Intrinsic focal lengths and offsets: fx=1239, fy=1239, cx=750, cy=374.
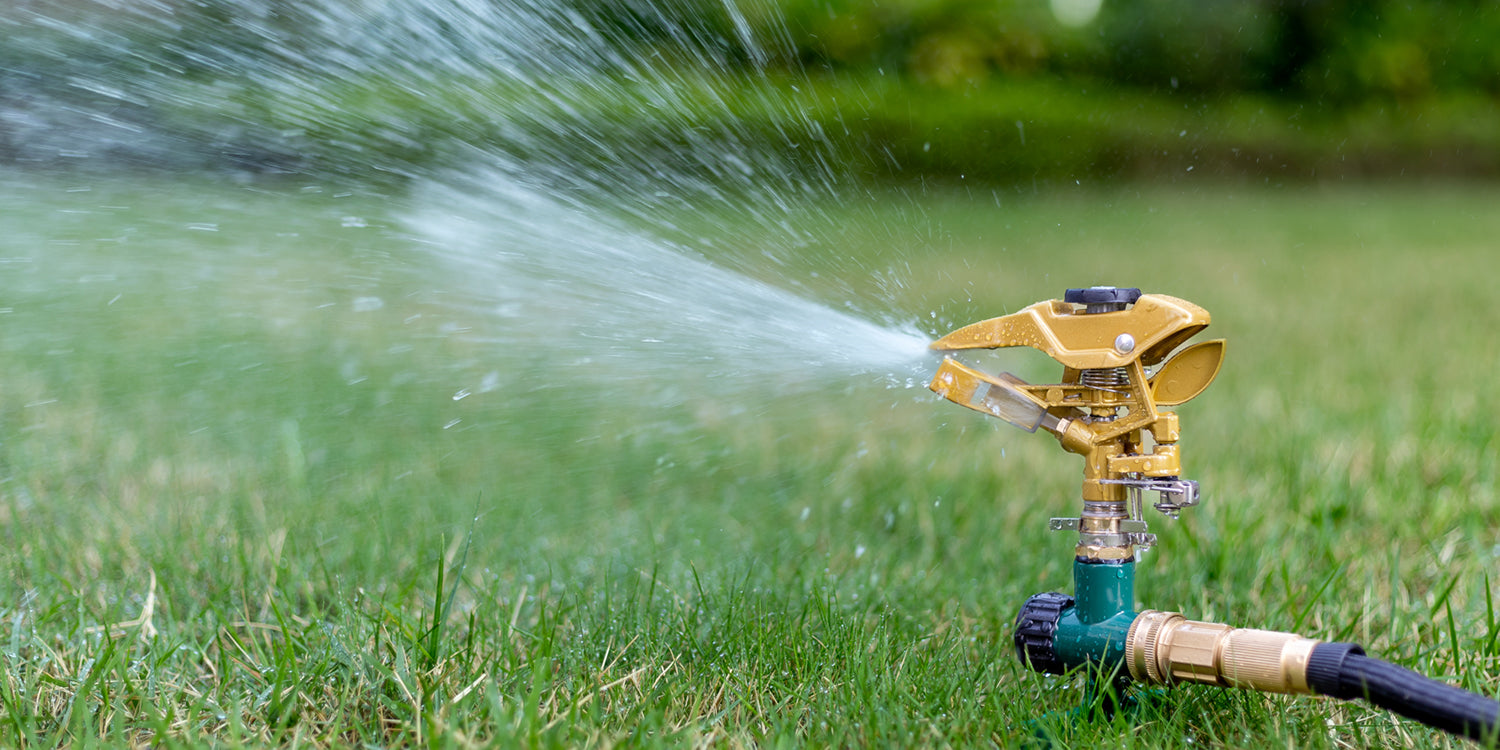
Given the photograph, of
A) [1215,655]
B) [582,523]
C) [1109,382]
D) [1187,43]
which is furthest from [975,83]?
[1215,655]

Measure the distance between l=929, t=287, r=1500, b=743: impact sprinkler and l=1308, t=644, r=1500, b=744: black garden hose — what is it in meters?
0.03

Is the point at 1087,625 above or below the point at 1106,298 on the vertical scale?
below

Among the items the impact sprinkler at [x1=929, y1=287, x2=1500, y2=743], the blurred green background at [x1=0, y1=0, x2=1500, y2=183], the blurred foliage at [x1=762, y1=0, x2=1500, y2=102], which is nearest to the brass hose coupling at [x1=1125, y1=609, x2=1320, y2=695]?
the impact sprinkler at [x1=929, y1=287, x2=1500, y2=743]

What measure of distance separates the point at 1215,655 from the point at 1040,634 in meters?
0.19

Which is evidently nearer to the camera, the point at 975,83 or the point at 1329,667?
the point at 1329,667

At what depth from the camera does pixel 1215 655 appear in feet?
3.97

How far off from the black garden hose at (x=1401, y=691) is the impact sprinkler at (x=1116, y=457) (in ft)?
0.08

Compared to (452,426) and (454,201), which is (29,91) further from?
(452,426)

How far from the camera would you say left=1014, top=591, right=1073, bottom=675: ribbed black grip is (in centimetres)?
133

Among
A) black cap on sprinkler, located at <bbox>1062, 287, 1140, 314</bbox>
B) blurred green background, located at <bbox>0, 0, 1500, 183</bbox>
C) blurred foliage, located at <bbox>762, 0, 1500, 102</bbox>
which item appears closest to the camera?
black cap on sprinkler, located at <bbox>1062, 287, 1140, 314</bbox>

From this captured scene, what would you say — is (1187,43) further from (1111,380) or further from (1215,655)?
(1215,655)

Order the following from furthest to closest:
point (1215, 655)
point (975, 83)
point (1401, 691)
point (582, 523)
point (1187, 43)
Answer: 1. point (1187, 43)
2. point (975, 83)
3. point (582, 523)
4. point (1215, 655)
5. point (1401, 691)

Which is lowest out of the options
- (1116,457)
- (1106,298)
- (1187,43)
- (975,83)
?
(1116,457)

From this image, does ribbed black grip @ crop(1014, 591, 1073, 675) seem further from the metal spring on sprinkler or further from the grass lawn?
the metal spring on sprinkler
